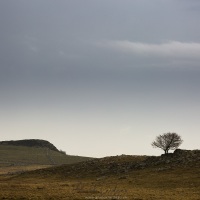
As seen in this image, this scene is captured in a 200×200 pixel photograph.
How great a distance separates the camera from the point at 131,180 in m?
54.8

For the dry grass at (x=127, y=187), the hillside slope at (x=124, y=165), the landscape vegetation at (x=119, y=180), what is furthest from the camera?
the hillside slope at (x=124, y=165)

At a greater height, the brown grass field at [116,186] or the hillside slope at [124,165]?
the hillside slope at [124,165]

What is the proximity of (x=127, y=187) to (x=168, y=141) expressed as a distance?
3580 cm

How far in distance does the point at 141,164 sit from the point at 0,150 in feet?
359

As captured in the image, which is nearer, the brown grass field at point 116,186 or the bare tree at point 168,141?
the brown grass field at point 116,186

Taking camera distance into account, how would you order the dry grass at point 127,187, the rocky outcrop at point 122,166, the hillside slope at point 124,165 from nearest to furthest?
1. the dry grass at point 127,187
2. the rocky outcrop at point 122,166
3. the hillside slope at point 124,165

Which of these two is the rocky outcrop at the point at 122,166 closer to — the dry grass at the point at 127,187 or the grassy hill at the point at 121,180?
the grassy hill at the point at 121,180

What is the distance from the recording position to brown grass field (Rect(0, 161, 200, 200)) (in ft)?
122

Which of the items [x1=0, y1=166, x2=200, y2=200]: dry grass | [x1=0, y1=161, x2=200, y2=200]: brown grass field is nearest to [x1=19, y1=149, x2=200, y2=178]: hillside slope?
[x1=0, y1=161, x2=200, y2=200]: brown grass field

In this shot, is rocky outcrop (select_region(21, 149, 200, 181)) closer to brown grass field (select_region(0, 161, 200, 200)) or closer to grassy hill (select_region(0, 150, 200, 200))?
grassy hill (select_region(0, 150, 200, 200))

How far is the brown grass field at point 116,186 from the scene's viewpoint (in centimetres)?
3714

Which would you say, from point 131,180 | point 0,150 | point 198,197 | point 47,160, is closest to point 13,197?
point 198,197

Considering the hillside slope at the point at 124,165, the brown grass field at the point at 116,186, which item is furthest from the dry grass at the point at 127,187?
the hillside slope at the point at 124,165

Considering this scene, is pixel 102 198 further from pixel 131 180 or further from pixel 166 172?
pixel 166 172
